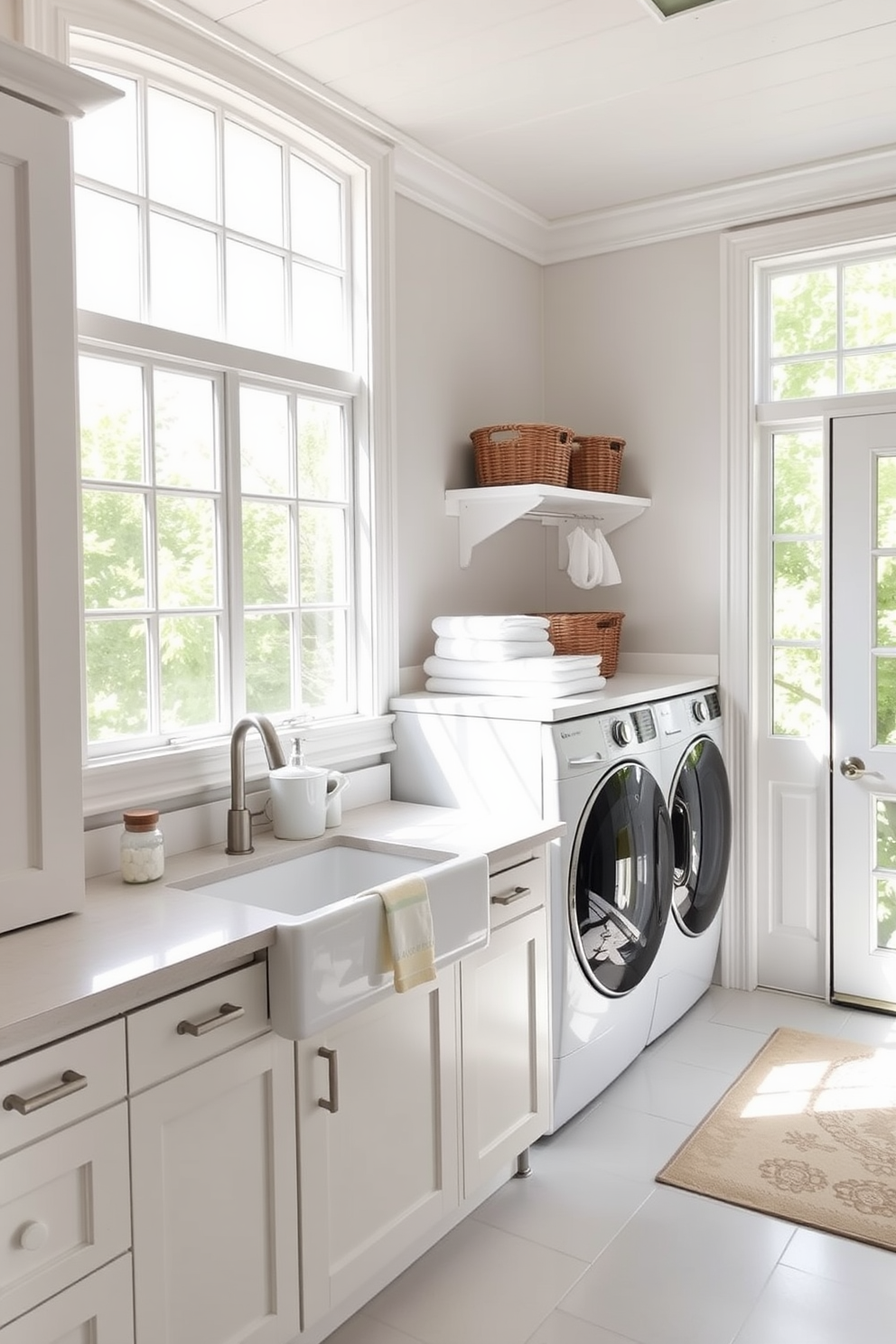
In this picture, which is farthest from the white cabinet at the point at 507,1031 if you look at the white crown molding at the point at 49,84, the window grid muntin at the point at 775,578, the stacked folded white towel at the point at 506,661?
the white crown molding at the point at 49,84

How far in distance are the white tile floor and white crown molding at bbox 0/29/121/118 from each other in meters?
2.23

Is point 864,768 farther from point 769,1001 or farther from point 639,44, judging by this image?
point 639,44

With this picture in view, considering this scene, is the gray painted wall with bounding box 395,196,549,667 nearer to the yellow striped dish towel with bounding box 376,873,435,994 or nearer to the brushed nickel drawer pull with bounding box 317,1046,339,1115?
the yellow striped dish towel with bounding box 376,873,435,994

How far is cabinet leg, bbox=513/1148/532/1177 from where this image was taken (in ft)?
8.36

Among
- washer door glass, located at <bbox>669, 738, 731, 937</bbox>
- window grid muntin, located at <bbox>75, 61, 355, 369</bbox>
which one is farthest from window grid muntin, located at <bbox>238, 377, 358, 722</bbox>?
washer door glass, located at <bbox>669, 738, 731, 937</bbox>

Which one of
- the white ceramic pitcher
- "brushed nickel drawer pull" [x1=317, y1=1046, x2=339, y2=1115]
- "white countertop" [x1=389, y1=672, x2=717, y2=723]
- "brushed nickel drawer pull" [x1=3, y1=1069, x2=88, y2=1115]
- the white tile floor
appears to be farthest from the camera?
"white countertop" [x1=389, y1=672, x2=717, y2=723]

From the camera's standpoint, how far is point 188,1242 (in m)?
1.64

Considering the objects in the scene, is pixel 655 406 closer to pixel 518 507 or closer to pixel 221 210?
pixel 518 507

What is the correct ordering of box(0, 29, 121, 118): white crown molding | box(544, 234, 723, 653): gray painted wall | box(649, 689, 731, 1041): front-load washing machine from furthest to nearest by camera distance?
box(544, 234, 723, 653): gray painted wall, box(649, 689, 731, 1041): front-load washing machine, box(0, 29, 121, 118): white crown molding

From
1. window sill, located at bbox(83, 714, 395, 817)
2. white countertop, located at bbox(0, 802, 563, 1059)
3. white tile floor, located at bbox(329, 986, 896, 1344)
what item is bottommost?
white tile floor, located at bbox(329, 986, 896, 1344)

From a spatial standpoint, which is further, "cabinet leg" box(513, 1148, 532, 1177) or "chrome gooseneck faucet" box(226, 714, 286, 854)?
"cabinet leg" box(513, 1148, 532, 1177)

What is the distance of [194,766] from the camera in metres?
2.41

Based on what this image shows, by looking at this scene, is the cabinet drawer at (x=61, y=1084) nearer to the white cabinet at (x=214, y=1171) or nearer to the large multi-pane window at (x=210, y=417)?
the white cabinet at (x=214, y=1171)

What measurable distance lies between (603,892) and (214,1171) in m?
1.34
